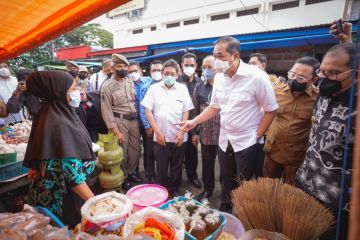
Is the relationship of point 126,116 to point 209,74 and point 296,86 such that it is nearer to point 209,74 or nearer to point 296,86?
point 209,74

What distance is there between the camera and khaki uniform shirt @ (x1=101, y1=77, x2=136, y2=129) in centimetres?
358

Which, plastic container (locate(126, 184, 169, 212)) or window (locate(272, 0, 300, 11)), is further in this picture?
window (locate(272, 0, 300, 11))

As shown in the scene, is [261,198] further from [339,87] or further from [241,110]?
[241,110]

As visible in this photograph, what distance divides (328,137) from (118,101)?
117 inches

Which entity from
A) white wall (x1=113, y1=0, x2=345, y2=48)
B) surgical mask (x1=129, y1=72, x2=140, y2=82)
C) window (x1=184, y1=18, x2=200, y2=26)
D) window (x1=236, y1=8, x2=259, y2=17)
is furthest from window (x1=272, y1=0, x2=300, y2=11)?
A: surgical mask (x1=129, y1=72, x2=140, y2=82)

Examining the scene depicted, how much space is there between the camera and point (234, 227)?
1453 mm

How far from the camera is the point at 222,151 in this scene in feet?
8.77

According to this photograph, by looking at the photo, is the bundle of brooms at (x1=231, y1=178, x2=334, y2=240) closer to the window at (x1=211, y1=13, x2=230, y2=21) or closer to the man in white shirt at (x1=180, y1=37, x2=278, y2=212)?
the man in white shirt at (x1=180, y1=37, x2=278, y2=212)

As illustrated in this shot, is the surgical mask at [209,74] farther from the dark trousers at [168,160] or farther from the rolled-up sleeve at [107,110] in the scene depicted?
the rolled-up sleeve at [107,110]

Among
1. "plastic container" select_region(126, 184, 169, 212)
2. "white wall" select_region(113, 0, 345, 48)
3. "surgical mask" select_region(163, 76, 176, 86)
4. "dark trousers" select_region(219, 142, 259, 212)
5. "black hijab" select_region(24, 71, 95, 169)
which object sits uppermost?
"white wall" select_region(113, 0, 345, 48)

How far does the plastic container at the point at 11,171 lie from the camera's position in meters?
2.27

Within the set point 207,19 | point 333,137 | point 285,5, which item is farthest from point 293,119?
point 207,19

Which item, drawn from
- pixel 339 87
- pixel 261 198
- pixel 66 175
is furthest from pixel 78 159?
pixel 339 87

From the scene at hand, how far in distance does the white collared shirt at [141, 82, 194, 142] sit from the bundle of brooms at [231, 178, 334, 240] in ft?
6.72
